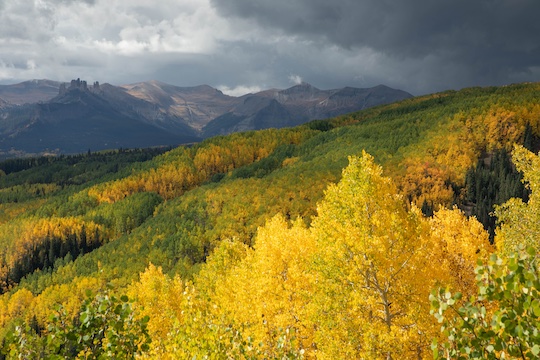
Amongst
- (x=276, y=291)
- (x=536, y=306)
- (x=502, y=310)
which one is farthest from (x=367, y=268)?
(x=536, y=306)

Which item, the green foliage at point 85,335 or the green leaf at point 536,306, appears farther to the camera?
the green foliage at point 85,335

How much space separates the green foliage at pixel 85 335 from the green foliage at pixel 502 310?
7.80 m

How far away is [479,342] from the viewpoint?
7660 millimetres

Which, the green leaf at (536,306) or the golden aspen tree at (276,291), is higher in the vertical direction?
the green leaf at (536,306)

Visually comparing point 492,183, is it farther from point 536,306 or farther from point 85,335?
point 85,335

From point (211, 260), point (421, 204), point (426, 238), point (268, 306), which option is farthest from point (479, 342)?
point (421, 204)

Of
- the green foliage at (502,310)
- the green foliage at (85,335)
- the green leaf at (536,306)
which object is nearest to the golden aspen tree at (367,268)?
the green foliage at (85,335)

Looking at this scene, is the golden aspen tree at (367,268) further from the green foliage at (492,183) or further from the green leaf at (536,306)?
the green foliage at (492,183)

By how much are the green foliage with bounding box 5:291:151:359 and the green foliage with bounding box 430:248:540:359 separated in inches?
307

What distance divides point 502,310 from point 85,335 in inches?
409

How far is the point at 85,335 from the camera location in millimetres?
11086

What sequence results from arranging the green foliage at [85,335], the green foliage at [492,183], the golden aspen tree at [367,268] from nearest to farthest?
the green foliage at [85,335] < the golden aspen tree at [367,268] < the green foliage at [492,183]

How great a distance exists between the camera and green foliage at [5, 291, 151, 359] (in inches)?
429

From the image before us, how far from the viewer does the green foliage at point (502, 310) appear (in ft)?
22.6
